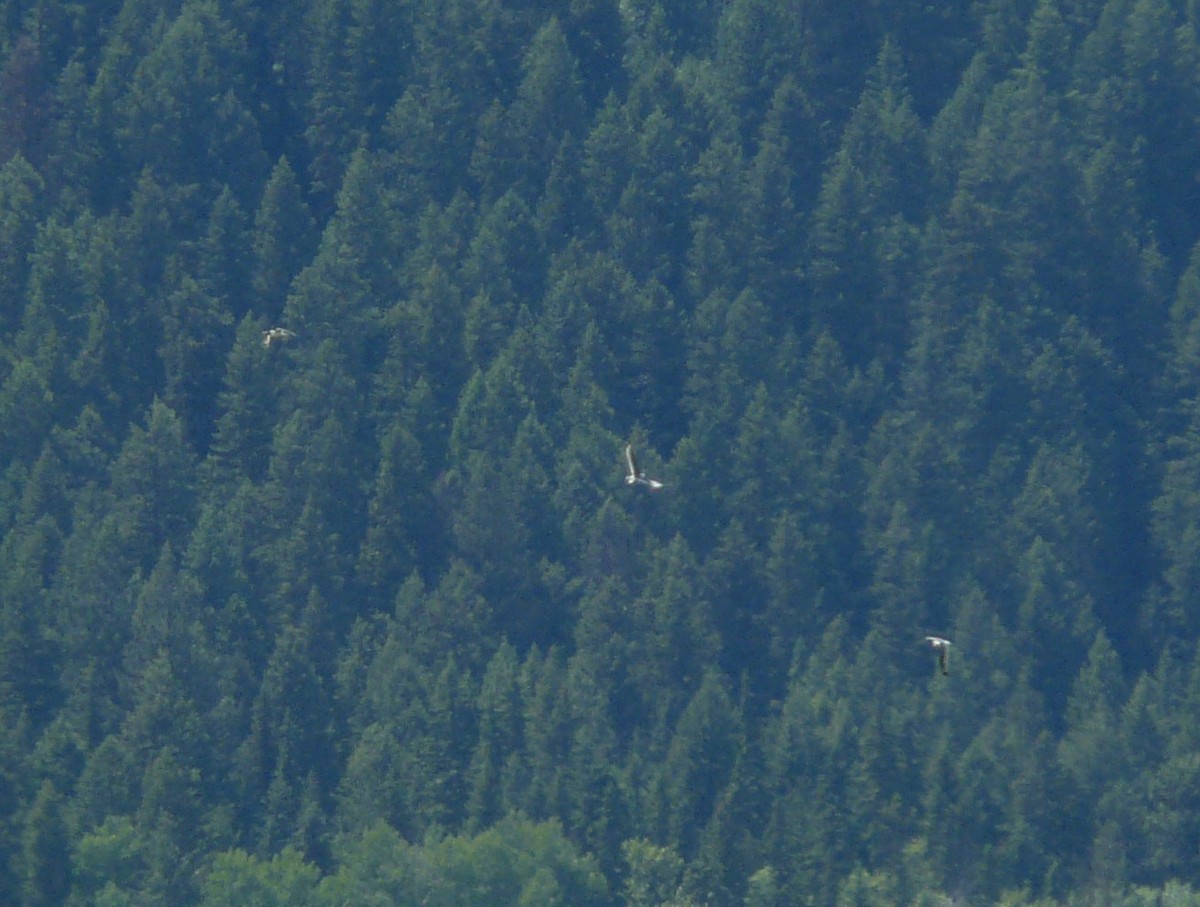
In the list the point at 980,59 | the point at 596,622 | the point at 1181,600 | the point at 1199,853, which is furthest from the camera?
the point at 980,59

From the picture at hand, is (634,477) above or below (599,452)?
above

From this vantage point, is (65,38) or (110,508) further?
(65,38)

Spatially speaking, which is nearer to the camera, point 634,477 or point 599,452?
point 634,477

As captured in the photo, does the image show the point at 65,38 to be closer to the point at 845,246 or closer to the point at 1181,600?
the point at 845,246

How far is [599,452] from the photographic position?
99250 millimetres

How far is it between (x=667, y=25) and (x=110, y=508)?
29820mm

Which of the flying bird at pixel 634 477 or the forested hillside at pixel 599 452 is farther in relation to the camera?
the forested hillside at pixel 599 452

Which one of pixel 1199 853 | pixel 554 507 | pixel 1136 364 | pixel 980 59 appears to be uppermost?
pixel 980 59

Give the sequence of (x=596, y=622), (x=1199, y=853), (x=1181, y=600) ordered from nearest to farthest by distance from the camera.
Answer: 1. (x=1199, y=853)
2. (x=596, y=622)
3. (x=1181, y=600)

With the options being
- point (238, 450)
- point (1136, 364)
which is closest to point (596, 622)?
point (238, 450)

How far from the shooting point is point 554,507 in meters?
98.3

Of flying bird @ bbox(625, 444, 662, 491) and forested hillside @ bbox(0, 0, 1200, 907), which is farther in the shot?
forested hillside @ bbox(0, 0, 1200, 907)

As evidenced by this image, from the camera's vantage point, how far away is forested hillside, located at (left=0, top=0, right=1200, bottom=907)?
3354 inches

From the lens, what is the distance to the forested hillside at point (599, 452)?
85188 millimetres
